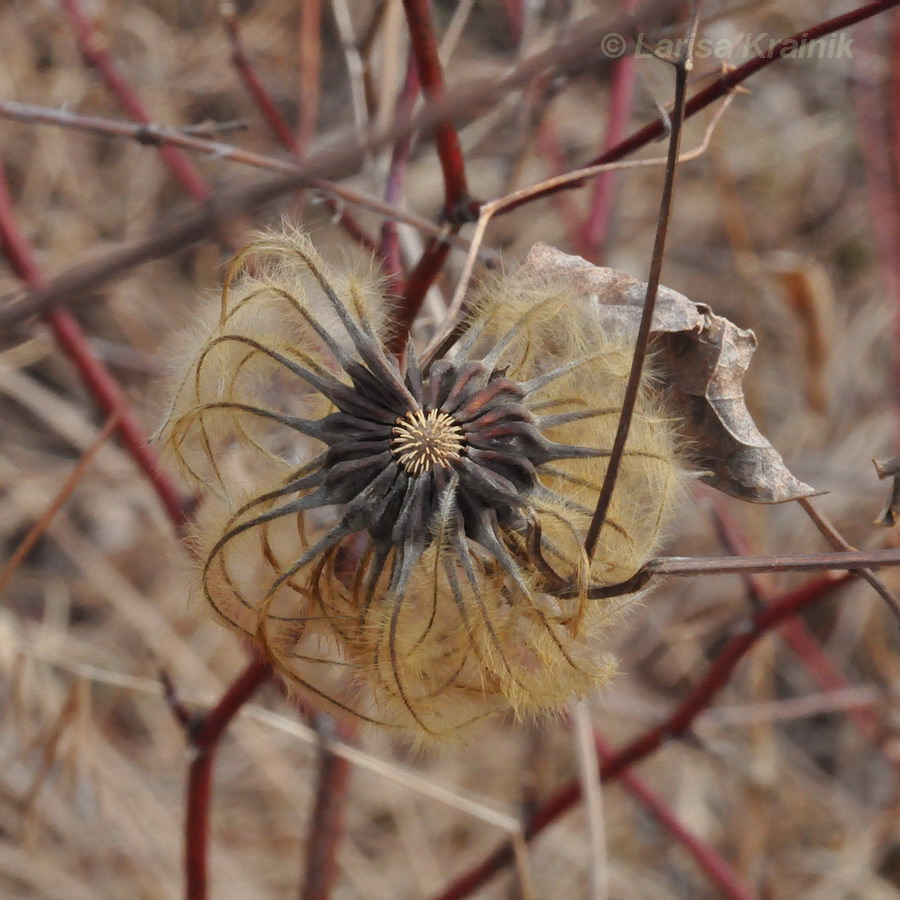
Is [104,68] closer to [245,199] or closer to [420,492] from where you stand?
[420,492]

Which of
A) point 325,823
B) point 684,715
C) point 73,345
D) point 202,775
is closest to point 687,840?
point 684,715

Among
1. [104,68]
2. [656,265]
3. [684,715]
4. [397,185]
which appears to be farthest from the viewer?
[104,68]

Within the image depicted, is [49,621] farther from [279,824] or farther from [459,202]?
[459,202]

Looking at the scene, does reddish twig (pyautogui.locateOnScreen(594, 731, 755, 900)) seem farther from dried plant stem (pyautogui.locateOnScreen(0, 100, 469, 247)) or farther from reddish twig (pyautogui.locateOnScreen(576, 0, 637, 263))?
dried plant stem (pyautogui.locateOnScreen(0, 100, 469, 247))

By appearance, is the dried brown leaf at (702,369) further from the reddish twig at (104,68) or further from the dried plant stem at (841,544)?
the reddish twig at (104,68)

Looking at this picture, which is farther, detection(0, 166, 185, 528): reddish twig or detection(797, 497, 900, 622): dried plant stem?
detection(0, 166, 185, 528): reddish twig

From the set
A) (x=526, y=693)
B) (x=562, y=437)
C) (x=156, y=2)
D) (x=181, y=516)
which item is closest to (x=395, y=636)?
(x=526, y=693)

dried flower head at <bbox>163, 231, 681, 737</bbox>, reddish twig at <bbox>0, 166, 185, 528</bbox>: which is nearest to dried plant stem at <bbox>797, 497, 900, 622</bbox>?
dried flower head at <bbox>163, 231, 681, 737</bbox>
